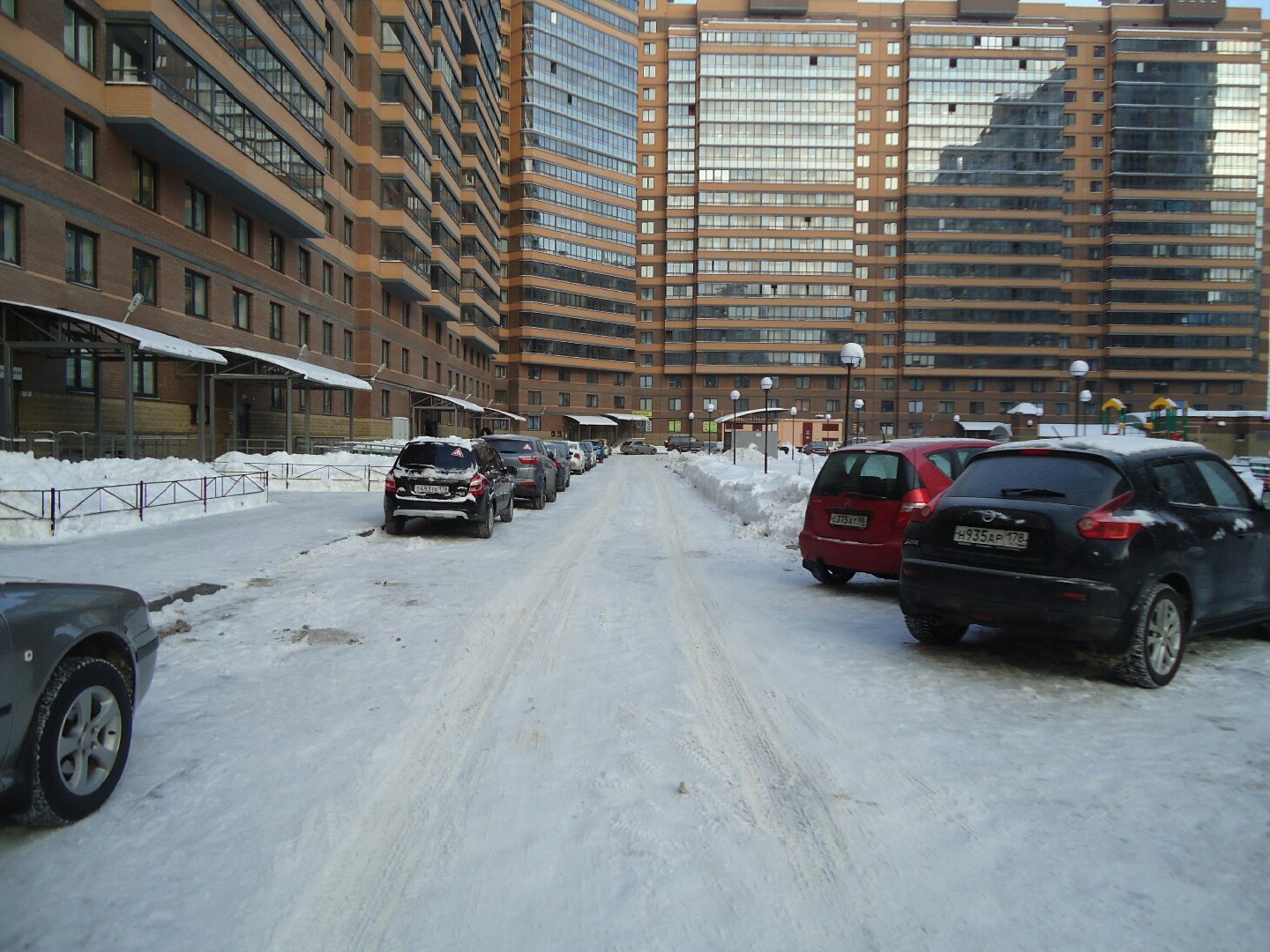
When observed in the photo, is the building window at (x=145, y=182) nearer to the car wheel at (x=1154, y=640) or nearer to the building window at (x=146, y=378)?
the building window at (x=146, y=378)

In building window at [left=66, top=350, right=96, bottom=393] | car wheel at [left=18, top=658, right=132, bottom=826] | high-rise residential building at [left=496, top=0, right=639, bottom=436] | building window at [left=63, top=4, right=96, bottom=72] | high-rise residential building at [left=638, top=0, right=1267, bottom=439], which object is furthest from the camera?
high-rise residential building at [left=638, top=0, right=1267, bottom=439]

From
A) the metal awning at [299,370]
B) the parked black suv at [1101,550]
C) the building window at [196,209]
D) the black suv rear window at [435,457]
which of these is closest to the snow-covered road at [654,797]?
the parked black suv at [1101,550]

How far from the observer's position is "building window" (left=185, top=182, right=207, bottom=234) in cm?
2619

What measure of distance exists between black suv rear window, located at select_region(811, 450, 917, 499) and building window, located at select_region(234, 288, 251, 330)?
27.6 metres

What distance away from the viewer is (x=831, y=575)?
904cm

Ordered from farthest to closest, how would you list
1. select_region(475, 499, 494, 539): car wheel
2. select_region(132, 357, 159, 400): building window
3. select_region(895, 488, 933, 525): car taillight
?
1. select_region(132, 357, 159, 400): building window
2. select_region(475, 499, 494, 539): car wheel
3. select_region(895, 488, 933, 525): car taillight

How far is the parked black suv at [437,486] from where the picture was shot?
12508 mm

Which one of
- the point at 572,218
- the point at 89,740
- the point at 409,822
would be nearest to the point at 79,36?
the point at 89,740

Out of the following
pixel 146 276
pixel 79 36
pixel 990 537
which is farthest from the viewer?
pixel 146 276

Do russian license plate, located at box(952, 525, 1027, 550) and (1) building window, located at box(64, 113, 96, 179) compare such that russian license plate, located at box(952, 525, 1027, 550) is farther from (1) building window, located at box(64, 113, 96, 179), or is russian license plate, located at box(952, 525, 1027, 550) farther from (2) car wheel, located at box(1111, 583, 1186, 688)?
(1) building window, located at box(64, 113, 96, 179)

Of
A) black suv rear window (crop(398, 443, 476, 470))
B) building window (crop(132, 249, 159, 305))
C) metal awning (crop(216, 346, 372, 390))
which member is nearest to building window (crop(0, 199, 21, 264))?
building window (crop(132, 249, 159, 305))

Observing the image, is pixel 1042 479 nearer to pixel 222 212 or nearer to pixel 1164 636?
pixel 1164 636

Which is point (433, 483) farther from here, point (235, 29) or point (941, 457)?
point (235, 29)

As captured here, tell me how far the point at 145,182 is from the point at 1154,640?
2835 cm
